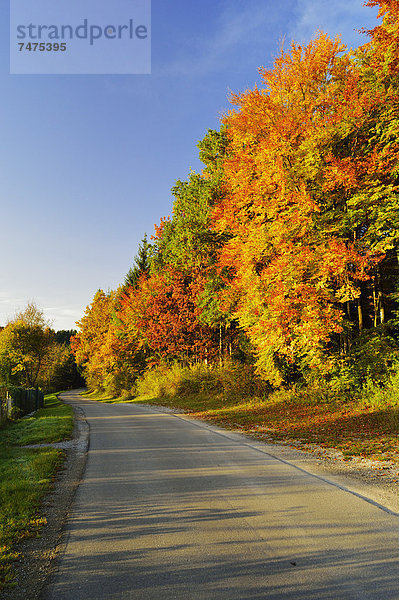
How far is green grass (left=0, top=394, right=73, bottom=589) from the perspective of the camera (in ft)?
14.9

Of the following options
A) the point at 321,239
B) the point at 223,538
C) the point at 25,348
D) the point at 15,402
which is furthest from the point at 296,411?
the point at 25,348

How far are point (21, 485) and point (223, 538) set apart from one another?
425cm

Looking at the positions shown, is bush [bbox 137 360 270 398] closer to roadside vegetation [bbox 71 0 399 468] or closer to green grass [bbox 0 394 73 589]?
roadside vegetation [bbox 71 0 399 468]

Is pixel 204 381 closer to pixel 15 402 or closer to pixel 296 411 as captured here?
pixel 296 411

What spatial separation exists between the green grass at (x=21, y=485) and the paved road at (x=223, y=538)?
1.96 feet

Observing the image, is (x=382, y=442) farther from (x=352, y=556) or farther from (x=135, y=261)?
(x=135, y=261)

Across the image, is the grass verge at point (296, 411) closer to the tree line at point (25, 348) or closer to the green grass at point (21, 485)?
the green grass at point (21, 485)

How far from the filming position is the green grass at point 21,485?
4535mm

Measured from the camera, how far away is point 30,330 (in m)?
37.7

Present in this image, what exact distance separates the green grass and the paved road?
1.96ft

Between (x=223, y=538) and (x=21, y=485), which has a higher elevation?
(x=223, y=538)

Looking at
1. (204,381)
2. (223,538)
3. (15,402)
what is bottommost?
(15,402)

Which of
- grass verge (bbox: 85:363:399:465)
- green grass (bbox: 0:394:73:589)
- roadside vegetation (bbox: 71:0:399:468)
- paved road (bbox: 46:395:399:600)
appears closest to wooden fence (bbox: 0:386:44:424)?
green grass (bbox: 0:394:73:589)

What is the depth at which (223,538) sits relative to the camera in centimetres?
445
